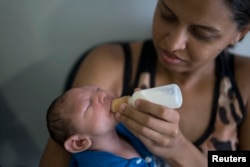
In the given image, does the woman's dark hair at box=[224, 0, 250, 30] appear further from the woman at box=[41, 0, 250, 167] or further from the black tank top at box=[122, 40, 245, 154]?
the black tank top at box=[122, 40, 245, 154]

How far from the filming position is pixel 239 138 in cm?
130

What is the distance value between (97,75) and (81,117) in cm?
24

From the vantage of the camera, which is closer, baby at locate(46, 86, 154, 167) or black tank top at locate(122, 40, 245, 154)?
baby at locate(46, 86, 154, 167)

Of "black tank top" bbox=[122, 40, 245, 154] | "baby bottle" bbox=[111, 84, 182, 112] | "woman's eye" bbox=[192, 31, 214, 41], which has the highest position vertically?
"woman's eye" bbox=[192, 31, 214, 41]

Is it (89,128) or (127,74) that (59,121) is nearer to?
(89,128)

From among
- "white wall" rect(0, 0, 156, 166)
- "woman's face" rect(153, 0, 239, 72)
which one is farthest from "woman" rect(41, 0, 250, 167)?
"white wall" rect(0, 0, 156, 166)

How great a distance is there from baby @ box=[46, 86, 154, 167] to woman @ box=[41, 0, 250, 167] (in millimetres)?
107

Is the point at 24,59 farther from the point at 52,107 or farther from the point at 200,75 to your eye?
the point at 200,75

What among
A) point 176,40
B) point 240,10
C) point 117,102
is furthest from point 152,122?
point 240,10

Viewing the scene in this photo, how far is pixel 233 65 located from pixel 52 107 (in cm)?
63

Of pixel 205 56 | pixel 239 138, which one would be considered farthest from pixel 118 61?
pixel 239 138

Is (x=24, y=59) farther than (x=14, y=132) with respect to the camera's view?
No

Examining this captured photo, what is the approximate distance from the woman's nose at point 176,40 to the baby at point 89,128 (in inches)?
8.3

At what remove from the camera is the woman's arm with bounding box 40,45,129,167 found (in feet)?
3.91
